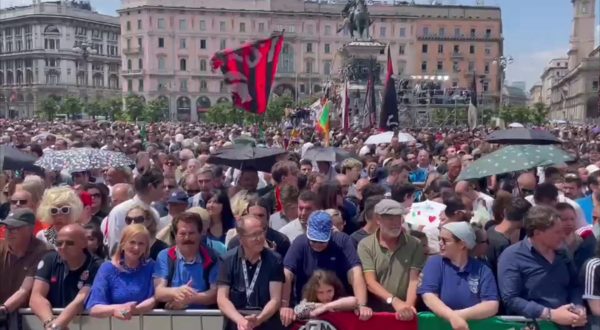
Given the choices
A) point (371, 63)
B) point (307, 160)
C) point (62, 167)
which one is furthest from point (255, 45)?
point (371, 63)

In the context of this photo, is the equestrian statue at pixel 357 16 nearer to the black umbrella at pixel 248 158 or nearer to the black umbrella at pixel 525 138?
the black umbrella at pixel 525 138

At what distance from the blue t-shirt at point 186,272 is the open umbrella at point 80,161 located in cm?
469

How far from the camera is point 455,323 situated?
5.47 m

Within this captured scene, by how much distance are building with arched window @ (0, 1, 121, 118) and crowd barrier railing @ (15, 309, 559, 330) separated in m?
114

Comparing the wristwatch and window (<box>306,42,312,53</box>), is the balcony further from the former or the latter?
the wristwatch

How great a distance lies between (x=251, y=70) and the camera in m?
14.8

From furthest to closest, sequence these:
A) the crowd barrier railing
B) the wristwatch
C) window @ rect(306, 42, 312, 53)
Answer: window @ rect(306, 42, 312, 53) → the wristwatch → the crowd barrier railing

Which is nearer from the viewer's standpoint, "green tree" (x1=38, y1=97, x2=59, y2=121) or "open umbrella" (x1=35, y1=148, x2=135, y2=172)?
"open umbrella" (x1=35, y1=148, x2=135, y2=172)

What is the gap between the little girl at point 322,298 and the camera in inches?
224

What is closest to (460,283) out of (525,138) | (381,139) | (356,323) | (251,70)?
(356,323)

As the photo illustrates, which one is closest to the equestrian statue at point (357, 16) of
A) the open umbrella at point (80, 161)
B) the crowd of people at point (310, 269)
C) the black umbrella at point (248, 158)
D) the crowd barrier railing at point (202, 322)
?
the black umbrella at point (248, 158)

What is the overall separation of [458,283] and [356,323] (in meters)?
0.81

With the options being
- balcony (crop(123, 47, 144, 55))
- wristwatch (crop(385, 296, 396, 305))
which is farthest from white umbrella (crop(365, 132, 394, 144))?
balcony (crop(123, 47, 144, 55))

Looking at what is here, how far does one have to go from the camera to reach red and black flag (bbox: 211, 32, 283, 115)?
14.6 m
